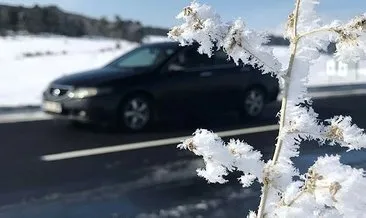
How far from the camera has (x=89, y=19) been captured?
55.4 metres

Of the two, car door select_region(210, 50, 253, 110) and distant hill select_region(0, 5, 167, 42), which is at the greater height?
distant hill select_region(0, 5, 167, 42)

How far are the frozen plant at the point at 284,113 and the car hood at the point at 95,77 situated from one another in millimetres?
8419

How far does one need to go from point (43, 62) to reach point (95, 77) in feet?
75.5

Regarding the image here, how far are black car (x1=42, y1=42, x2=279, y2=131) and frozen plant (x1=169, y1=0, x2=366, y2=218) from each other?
7.93 meters

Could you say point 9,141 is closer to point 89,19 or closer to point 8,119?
point 8,119

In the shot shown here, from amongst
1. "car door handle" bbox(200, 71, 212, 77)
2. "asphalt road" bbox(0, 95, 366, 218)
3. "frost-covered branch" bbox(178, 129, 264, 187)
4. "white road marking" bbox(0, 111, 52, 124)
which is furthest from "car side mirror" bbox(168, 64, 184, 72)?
"frost-covered branch" bbox(178, 129, 264, 187)

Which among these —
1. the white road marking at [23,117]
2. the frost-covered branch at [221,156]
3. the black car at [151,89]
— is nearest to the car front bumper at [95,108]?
the black car at [151,89]

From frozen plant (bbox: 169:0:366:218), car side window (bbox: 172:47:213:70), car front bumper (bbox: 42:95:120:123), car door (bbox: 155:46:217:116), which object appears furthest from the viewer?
car side window (bbox: 172:47:213:70)

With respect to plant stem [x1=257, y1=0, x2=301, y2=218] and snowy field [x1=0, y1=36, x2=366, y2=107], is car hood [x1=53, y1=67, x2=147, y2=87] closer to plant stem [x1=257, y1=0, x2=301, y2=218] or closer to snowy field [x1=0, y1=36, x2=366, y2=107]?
snowy field [x1=0, y1=36, x2=366, y2=107]

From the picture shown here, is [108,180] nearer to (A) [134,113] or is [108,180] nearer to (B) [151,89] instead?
(A) [134,113]

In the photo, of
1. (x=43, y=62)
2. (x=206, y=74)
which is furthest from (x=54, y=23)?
(x=206, y=74)

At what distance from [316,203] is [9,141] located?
8447 mm

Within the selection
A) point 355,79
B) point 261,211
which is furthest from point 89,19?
point 261,211

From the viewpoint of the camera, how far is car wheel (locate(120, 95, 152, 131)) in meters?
10.3
